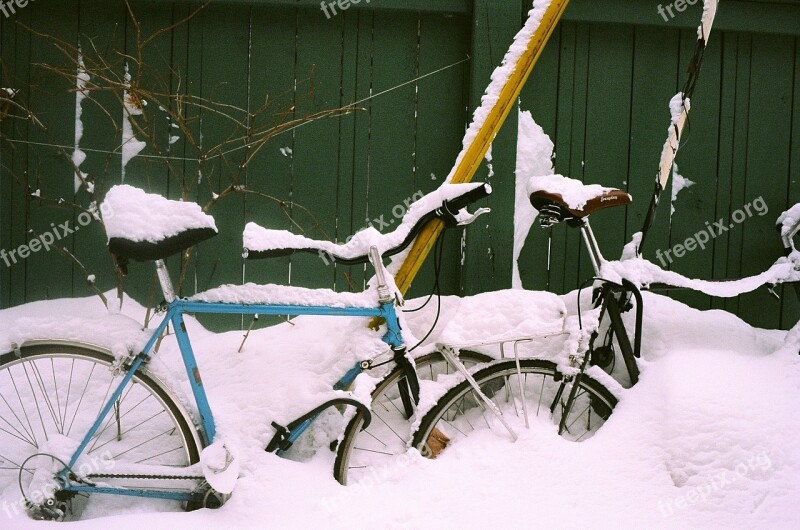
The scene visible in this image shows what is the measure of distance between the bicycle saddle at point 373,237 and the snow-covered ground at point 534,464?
0.36 m

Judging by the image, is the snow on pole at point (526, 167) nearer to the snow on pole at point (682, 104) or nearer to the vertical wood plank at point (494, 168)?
the vertical wood plank at point (494, 168)

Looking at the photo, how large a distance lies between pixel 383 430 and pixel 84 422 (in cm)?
124

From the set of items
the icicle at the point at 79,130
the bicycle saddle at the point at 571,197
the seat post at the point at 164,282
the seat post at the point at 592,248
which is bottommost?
the seat post at the point at 164,282

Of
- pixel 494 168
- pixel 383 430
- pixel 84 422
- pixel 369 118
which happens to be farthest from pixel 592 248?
pixel 84 422

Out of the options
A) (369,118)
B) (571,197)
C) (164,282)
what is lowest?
(164,282)

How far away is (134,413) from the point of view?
267 cm

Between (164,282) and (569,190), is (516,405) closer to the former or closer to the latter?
(569,190)

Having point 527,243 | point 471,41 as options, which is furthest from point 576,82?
point 527,243

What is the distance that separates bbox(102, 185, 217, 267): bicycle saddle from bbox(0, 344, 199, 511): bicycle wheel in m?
0.44

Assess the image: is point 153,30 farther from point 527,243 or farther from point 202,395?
point 527,243

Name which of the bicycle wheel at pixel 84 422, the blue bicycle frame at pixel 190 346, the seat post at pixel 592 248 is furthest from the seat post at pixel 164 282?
the seat post at pixel 592 248

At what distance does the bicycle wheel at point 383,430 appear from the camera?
99.6 inches

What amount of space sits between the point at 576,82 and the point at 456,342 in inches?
77.9

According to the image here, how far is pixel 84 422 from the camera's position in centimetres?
254
